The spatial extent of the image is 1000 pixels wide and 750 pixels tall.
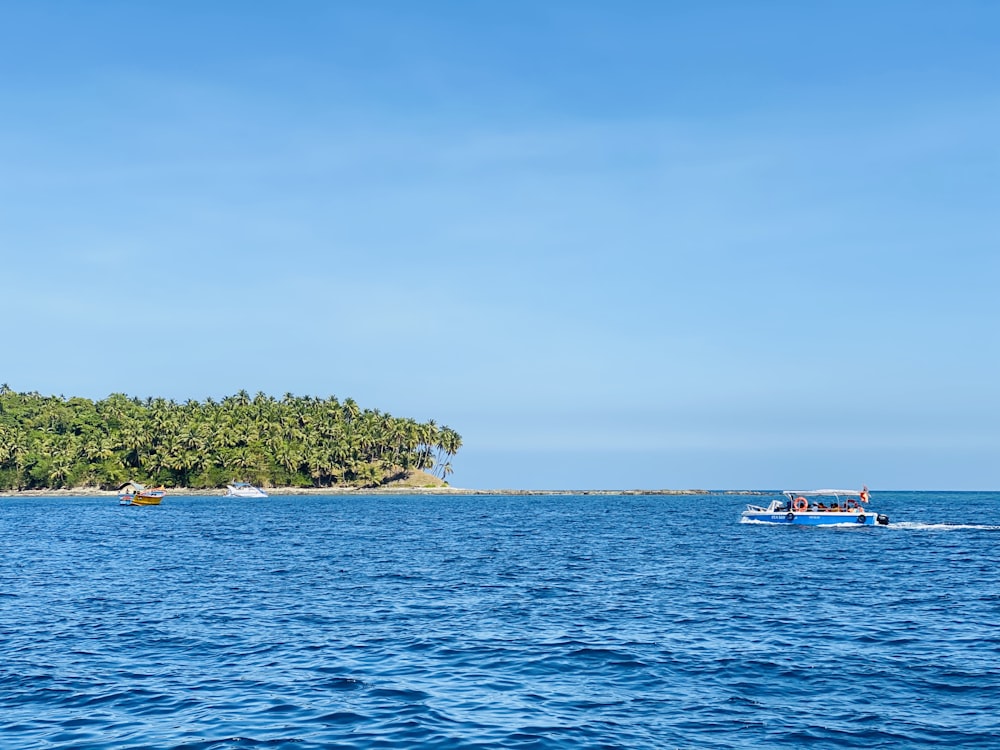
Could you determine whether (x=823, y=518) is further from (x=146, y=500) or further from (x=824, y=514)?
(x=146, y=500)

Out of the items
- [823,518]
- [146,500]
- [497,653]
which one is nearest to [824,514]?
[823,518]

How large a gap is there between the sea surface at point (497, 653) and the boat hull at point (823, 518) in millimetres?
37113

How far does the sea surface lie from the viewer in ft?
59.4

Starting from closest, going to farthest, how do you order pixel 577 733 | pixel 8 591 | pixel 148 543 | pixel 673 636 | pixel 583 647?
1. pixel 577 733
2. pixel 583 647
3. pixel 673 636
4. pixel 8 591
5. pixel 148 543

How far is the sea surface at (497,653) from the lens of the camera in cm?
1809

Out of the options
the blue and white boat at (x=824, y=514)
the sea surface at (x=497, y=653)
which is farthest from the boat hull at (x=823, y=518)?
the sea surface at (x=497, y=653)

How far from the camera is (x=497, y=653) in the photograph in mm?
25625

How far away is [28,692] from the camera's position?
2098cm

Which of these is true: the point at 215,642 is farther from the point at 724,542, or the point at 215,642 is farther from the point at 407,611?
the point at 724,542

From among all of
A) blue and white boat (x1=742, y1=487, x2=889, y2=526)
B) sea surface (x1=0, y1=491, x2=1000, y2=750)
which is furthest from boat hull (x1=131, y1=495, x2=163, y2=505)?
blue and white boat (x1=742, y1=487, x2=889, y2=526)

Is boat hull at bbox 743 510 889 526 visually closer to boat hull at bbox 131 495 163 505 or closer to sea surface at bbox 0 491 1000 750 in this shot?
sea surface at bbox 0 491 1000 750

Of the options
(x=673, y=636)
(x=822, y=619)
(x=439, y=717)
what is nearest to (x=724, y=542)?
(x=822, y=619)

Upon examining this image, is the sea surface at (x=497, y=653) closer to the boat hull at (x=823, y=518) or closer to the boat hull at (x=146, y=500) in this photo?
the boat hull at (x=823, y=518)

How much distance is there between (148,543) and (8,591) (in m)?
30.3
